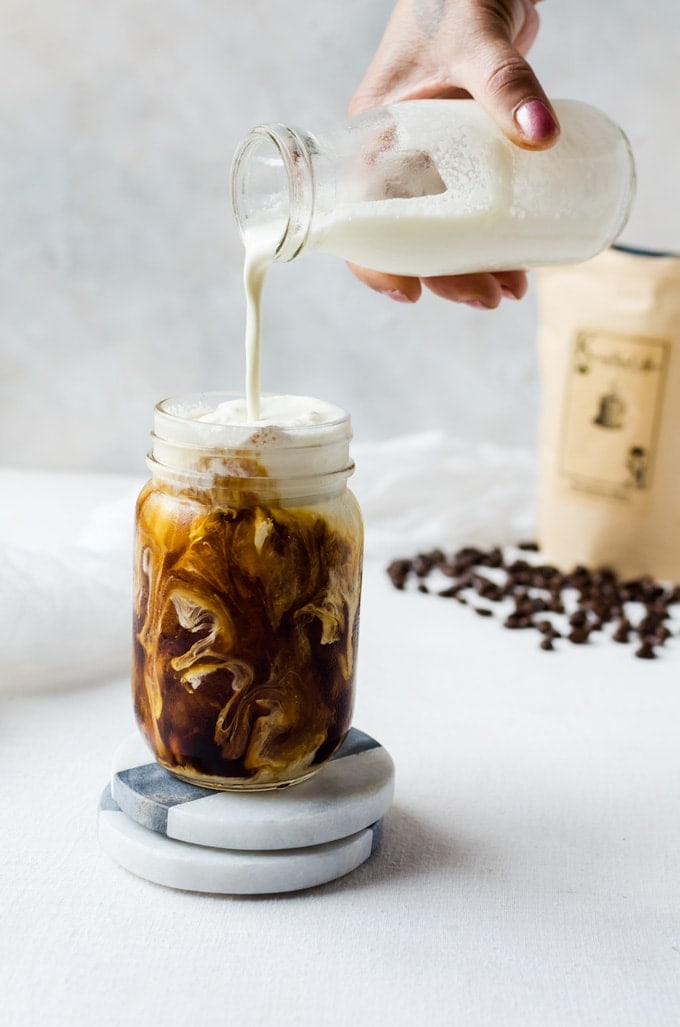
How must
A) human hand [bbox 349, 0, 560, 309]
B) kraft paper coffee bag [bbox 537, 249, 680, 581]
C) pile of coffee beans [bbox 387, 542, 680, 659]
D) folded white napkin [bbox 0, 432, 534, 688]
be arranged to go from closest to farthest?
1. human hand [bbox 349, 0, 560, 309]
2. folded white napkin [bbox 0, 432, 534, 688]
3. pile of coffee beans [bbox 387, 542, 680, 659]
4. kraft paper coffee bag [bbox 537, 249, 680, 581]

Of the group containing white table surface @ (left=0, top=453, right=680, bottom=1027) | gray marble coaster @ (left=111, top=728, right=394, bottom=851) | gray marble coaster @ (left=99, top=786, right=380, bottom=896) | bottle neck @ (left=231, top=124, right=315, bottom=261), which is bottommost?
white table surface @ (left=0, top=453, right=680, bottom=1027)

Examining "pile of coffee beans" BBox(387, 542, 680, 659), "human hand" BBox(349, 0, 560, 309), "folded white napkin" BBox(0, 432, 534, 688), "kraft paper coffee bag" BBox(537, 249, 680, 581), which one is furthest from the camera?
"kraft paper coffee bag" BBox(537, 249, 680, 581)

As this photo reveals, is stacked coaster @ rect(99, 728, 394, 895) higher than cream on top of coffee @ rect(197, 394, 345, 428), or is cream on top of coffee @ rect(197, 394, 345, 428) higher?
cream on top of coffee @ rect(197, 394, 345, 428)

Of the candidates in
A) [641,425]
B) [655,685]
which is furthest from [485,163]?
[641,425]

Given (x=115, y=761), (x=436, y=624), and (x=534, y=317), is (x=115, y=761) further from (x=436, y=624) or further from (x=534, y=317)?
(x=534, y=317)

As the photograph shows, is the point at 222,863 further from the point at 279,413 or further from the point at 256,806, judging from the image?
the point at 279,413

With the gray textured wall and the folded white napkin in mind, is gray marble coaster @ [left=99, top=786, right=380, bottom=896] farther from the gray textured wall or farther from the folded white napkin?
the gray textured wall

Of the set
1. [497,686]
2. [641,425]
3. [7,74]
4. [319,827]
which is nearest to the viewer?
[319,827]

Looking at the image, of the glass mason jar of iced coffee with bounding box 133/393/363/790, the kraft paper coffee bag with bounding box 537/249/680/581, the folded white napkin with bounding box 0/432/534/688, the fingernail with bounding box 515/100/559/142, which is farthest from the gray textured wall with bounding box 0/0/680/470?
the glass mason jar of iced coffee with bounding box 133/393/363/790

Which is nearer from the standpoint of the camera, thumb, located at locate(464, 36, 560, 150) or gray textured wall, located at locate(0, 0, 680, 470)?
thumb, located at locate(464, 36, 560, 150)
